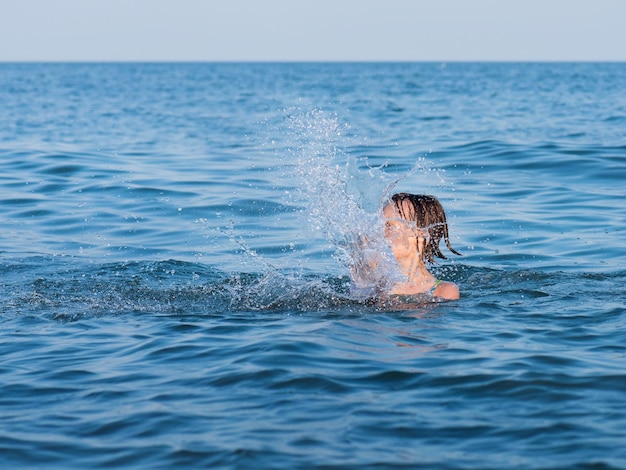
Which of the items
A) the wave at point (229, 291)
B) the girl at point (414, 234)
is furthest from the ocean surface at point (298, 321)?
the girl at point (414, 234)

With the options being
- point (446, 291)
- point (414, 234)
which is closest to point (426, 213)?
point (414, 234)

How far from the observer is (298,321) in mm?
7566

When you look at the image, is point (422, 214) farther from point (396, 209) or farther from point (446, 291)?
point (446, 291)

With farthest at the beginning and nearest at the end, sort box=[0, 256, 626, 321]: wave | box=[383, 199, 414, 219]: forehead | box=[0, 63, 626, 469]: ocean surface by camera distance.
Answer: box=[0, 256, 626, 321]: wave < box=[383, 199, 414, 219]: forehead < box=[0, 63, 626, 469]: ocean surface

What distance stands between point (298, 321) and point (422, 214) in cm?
138

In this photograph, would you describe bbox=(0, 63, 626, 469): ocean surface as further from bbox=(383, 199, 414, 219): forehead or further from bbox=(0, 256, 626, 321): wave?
bbox=(383, 199, 414, 219): forehead

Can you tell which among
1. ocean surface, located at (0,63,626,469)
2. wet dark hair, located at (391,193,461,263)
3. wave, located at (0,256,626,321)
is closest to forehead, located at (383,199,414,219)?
wet dark hair, located at (391,193,461,263)

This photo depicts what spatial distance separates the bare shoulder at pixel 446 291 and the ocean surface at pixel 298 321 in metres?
0.12

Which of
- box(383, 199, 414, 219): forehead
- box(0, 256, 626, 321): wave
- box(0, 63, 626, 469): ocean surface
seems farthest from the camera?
box(0, 256, 626, 321): wave

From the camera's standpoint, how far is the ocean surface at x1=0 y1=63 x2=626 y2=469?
5062 mm

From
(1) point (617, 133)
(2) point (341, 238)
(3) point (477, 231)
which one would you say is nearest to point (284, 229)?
(3) point (477, 231)

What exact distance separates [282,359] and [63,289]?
11.2 feet

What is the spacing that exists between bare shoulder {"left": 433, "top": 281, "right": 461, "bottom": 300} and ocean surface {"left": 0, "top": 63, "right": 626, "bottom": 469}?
119 millimetres

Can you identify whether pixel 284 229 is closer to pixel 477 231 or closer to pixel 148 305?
pixel 477 231
